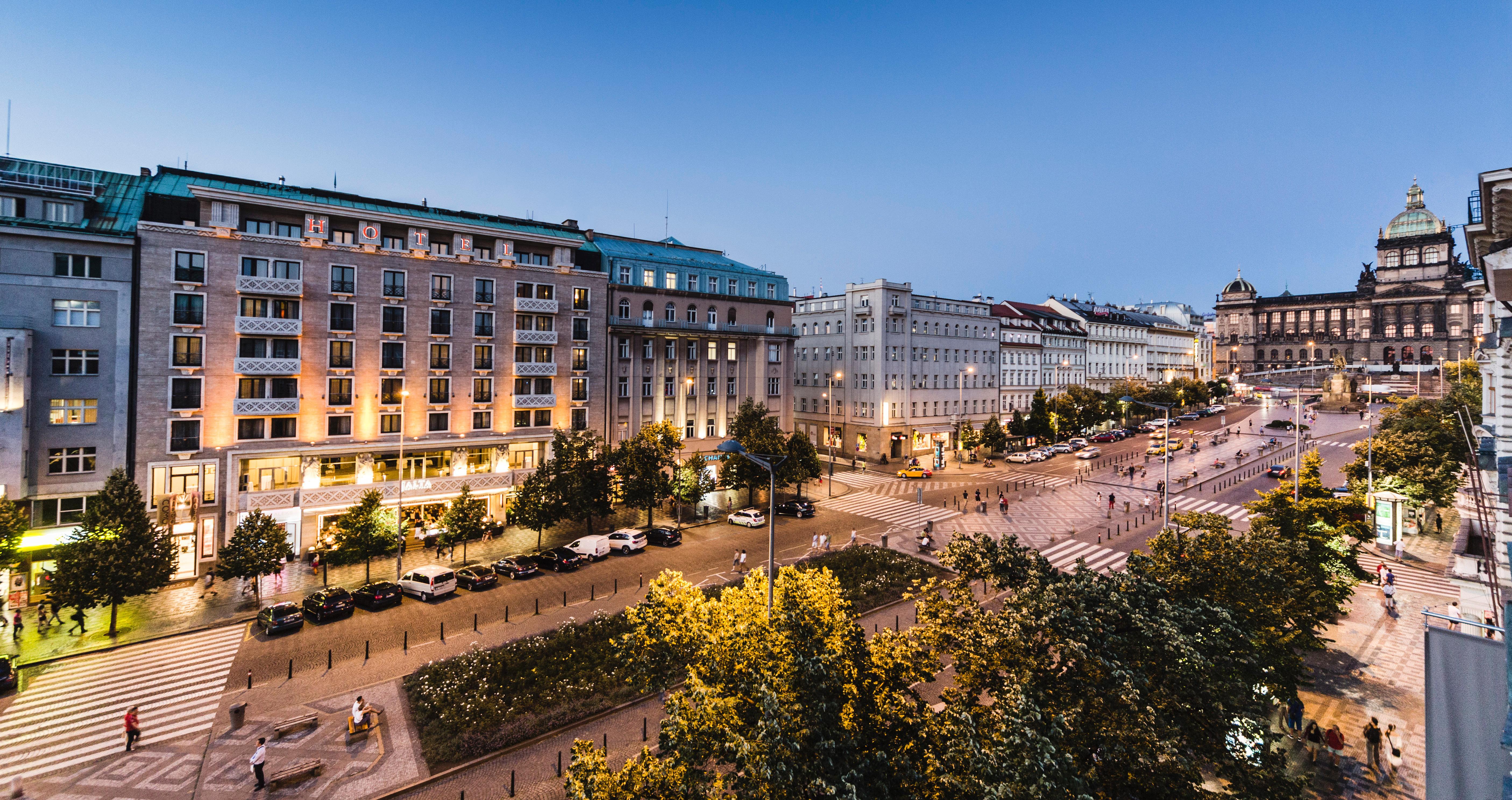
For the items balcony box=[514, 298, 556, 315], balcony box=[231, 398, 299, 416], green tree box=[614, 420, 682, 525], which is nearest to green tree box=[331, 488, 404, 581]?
balcony box=[231, 398, 299, 416]

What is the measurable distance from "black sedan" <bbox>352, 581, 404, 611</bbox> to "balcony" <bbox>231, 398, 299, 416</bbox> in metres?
14.3

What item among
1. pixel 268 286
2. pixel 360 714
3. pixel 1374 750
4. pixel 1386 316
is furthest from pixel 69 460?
pixel 1386 316

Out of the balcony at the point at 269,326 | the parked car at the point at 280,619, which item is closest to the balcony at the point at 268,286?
the balcony at the point at 269,326

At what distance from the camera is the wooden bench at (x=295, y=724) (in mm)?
20016

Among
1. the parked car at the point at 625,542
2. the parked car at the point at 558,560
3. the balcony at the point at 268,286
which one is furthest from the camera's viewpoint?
the parked car at the point at 625,542

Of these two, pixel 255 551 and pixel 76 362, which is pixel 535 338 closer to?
pixel 255 551

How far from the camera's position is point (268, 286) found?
1489 inches

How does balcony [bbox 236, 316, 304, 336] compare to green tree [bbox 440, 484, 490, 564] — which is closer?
green tree [bbox 440, 484, 490, 564]

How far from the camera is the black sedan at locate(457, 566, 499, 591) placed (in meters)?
33.8

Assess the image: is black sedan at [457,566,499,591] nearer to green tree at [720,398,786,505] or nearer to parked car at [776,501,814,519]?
green tree at [720,398,786,505]

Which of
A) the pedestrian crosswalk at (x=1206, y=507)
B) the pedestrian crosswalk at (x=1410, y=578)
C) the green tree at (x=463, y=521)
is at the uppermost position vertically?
the green tree at (x=463, y=521)

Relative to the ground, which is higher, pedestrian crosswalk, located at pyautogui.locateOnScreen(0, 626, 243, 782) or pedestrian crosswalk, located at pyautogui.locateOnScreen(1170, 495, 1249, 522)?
pedestrian crosswalk, located at pyautogui.locateOnScreen(1170, 495, 1249, 522)

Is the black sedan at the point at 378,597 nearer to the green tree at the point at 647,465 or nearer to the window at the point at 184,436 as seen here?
the window at the point at 184,436

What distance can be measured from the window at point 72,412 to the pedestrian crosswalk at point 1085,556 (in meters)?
55.0
